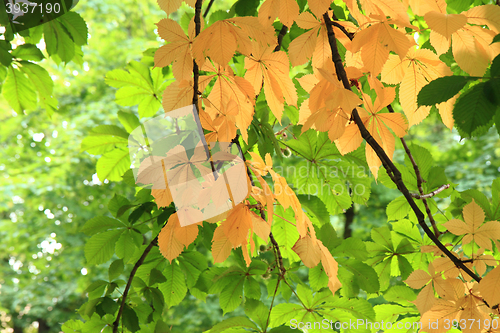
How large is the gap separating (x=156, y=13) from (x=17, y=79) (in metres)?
5.50

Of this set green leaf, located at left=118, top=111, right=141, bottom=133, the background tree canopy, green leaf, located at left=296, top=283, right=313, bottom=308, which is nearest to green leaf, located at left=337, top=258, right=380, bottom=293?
the background tree canopy

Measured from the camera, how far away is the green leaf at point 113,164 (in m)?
1.23

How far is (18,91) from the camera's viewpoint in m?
1.47

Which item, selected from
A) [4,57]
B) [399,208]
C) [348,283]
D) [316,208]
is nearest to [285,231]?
[316,208]

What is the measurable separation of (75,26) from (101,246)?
0.86m

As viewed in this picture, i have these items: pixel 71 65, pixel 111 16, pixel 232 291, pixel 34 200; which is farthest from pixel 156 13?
pixel 232 291

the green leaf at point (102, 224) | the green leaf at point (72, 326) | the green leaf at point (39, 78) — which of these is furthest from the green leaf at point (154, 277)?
the green leaf at point (39, 78)

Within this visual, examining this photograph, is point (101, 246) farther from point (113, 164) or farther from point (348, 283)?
point (348, 283)

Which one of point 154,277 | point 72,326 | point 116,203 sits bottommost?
point 72,326

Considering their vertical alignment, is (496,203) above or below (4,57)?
below

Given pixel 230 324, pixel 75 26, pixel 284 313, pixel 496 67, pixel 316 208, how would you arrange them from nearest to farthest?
1. pixel 496 67
2. pixel 230 324
3. pixel 284 313
4. pixel 316 208
5. pixel 75 26

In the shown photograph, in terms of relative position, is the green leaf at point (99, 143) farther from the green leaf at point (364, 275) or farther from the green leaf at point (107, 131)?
the green leaf at point (364, 275)

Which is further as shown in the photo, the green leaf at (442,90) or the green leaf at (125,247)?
the green leaf at (125,247)

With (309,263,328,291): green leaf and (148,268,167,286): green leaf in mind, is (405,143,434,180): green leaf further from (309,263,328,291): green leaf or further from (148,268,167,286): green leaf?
(148,268,167,286): green leaf
